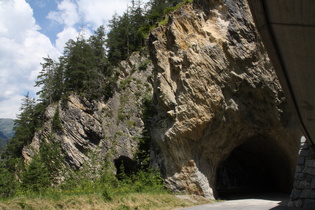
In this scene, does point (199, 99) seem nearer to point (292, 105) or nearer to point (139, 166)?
point (292, 105)

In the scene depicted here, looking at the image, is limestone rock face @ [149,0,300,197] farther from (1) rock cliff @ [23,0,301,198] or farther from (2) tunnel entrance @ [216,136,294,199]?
(2) tunnel entrance @ [216,136,294,199]

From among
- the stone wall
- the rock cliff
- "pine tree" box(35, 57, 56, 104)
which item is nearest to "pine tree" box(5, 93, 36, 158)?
"pine tree" box(35, 57, 56, 104)

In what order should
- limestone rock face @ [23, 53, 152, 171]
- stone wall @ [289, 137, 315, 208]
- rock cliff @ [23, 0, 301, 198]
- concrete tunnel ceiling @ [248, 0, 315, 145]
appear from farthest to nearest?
limestone rock face @ [23, 53, 152, 171] < rock cliff @ [23, 0, 301, 198] < stone wall @ [289, 137, 315, 208] < concrete tunnel ceiling @ [248, 0, 315, 145]

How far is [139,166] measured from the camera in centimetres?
2034

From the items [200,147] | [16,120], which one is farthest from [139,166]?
[16,120]

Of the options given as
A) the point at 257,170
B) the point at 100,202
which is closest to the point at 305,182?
the point at 100,202

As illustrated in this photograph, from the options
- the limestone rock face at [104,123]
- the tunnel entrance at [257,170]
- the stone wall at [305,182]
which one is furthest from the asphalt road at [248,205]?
the limestone rock face at [104,123]

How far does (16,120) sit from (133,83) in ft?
56.2

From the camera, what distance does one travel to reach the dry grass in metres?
7.43

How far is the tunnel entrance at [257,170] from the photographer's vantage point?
58.4 feet

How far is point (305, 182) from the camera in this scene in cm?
855

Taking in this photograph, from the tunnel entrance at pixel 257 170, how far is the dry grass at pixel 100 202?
651 centimetres

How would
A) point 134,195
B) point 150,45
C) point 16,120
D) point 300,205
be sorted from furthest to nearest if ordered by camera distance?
point 16,120 → point 150,45 → point 134,195 → point 300,205

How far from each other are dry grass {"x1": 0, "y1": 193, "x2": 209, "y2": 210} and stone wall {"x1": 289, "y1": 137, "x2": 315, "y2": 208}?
4.60m
